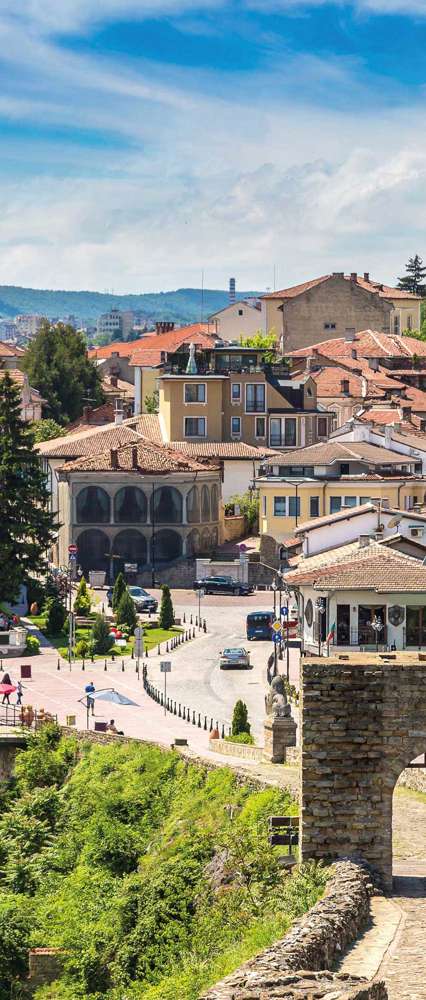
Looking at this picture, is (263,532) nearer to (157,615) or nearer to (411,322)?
(157,615)

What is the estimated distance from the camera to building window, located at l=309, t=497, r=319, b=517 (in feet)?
296

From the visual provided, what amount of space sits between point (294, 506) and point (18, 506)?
1517 cm

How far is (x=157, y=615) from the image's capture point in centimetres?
7981

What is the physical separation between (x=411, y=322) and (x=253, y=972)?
144 metres

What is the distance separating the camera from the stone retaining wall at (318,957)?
1700 centimetres

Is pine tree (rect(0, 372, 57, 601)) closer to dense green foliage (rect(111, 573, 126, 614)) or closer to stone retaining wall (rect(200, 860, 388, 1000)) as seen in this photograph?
dense green foliage (rect(111, 573, 126, 614))

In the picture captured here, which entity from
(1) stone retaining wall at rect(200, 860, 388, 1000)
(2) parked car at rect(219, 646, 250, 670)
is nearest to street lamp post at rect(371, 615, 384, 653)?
(2) parked car at rect(219, 646, 250, 670)

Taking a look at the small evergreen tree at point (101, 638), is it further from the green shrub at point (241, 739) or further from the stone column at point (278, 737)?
the stone column at point (278, 737)

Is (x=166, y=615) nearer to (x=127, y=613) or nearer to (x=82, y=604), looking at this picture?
(x=127, y=613)

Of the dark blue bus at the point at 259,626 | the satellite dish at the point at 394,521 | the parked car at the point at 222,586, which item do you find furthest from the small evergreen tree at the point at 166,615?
the parked car at the point at 222,586

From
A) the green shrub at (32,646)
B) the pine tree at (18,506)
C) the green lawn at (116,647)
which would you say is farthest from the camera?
the pine tree at (18,506)

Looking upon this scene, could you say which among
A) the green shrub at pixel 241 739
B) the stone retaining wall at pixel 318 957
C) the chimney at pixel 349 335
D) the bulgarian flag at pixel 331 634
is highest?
the chimney at pixel 349 335

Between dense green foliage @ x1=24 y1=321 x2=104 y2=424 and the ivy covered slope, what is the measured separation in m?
91.4

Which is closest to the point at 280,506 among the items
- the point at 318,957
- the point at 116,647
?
the point at 116,647
